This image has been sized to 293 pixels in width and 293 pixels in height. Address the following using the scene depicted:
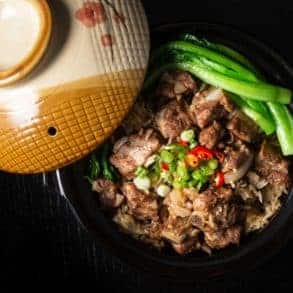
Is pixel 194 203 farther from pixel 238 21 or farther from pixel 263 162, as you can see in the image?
pixel 238 21

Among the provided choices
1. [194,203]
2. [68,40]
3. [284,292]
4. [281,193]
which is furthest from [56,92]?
[284,292]

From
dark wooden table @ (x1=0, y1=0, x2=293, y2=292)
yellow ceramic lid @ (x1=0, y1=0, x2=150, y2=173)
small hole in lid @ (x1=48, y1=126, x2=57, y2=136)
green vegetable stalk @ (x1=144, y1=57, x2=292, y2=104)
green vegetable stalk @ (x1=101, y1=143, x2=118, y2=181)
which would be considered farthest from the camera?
dark wooden table @ (x1=0, y1=0, x2=293, y2=292)

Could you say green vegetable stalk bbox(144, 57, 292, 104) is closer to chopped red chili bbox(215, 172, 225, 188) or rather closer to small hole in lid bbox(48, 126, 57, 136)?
chopped red chili bbox(215, 172, 225, 188)

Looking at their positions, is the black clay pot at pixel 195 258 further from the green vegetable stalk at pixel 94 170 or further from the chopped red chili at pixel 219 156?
the chopped red chili at pixel 219 156

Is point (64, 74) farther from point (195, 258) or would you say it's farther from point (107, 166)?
point (195, 258)

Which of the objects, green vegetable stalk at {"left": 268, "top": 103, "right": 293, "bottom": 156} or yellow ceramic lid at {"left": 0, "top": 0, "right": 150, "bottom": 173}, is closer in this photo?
yellow ceramic lid at {"left": 0, "top": 0, "right": 150, "bottom": 173}

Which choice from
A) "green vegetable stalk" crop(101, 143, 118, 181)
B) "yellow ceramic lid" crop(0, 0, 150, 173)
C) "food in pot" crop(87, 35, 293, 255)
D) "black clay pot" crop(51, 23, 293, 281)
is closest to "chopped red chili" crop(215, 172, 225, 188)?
"food in pot" crop(87, 35, 293, 255)

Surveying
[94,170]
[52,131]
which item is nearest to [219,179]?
[94,170]

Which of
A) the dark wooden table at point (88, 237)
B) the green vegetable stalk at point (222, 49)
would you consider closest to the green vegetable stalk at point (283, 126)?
the green vegetable stalk at point (222, 49)
